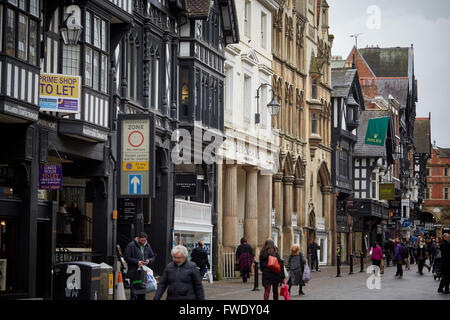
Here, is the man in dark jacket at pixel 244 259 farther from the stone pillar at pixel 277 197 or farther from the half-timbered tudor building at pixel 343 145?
the half-timbered tudor building at pixel 343 145

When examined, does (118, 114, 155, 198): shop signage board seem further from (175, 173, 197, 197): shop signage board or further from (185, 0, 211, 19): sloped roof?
(185, 0, 211, 19): sloped roof

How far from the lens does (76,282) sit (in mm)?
21250

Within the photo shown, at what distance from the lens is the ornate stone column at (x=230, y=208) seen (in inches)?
1628

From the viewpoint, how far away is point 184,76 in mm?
35125

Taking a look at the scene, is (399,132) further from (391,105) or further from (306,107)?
(306,107)

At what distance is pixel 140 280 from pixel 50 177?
3949mm

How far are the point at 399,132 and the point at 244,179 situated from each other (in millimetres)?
51164

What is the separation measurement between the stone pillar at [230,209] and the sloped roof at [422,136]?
91.6m

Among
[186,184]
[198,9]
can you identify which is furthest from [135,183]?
[198,9]

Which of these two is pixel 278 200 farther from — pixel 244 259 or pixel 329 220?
pixel 244 259

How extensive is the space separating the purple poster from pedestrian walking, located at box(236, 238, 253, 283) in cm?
1464

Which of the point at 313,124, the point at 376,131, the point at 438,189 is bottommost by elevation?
the point at 313,124

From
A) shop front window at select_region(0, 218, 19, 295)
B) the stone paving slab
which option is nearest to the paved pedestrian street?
the stone paving slab
